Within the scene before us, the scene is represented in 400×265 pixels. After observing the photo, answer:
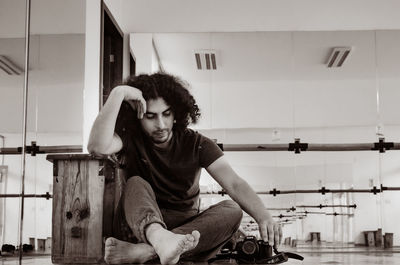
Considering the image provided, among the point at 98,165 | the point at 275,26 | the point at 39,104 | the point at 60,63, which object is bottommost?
the point at 98,165

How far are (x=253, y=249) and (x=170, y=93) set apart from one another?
2.22 ft

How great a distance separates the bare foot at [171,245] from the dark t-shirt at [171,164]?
48 cm

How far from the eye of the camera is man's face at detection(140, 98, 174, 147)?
2.01 metres

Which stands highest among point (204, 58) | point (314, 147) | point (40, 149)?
point (204, 58)

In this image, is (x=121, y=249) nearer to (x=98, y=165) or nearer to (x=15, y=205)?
(x=98, y=165)

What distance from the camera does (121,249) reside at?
1663 millimetres

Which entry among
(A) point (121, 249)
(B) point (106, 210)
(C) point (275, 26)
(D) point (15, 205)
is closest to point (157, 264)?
(A) point (121, 249)

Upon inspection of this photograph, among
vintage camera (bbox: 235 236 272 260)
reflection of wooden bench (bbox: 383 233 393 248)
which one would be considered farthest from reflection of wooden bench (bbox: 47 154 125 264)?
reflection of wooden bench (bbox: 383 233 393 248)

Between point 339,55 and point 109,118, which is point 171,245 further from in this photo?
point 339,55

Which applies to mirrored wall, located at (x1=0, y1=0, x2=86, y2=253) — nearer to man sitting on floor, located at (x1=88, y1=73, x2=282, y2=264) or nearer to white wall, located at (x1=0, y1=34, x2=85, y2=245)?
white wall, located at (x1=0, y1=34, x2=85, y2=245)

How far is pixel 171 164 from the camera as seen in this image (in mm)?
2035

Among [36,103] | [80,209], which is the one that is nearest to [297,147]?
[36,103]

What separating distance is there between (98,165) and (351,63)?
286 centimetres

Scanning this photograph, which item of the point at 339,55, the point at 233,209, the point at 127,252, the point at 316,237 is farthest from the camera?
the point at 339,55
